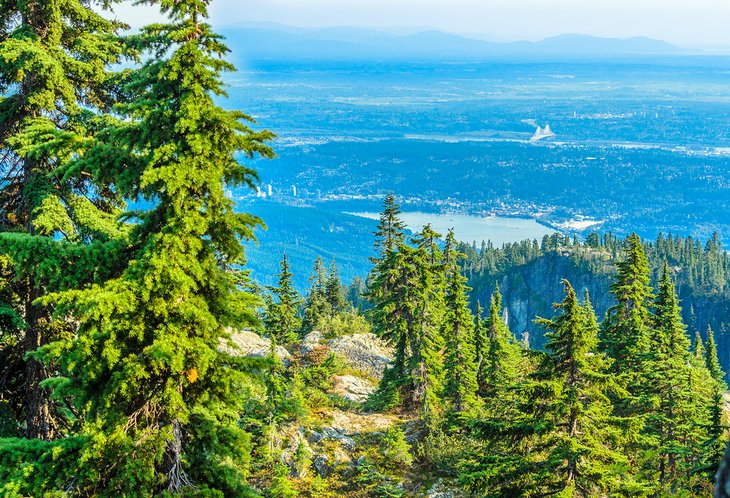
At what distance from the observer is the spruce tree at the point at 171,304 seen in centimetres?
1001

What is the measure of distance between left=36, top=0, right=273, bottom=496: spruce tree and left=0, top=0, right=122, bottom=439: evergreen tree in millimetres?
2199

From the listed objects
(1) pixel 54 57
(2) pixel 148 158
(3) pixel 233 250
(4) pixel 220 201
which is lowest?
(3) pixel 233 250

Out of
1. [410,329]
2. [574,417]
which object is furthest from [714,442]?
[410,329]

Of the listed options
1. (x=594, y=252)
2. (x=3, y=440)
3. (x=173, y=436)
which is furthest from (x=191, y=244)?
(x=594, y=252)

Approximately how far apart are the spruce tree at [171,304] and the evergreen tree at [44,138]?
2199mm

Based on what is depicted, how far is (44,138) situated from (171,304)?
16.2 feet

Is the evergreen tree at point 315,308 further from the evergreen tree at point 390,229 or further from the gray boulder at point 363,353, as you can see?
the evergreen tree at point 390,229

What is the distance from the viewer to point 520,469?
16.8 metres

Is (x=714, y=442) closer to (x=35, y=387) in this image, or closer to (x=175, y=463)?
(x=175, y=463)

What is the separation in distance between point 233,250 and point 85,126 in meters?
5.55

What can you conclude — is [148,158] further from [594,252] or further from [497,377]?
[594,252]

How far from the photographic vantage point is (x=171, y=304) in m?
10.5

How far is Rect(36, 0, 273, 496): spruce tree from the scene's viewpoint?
32.8ft

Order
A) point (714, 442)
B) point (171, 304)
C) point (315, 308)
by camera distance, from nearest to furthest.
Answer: point (171, 304) → point (714, 442) → point (315, 308)
